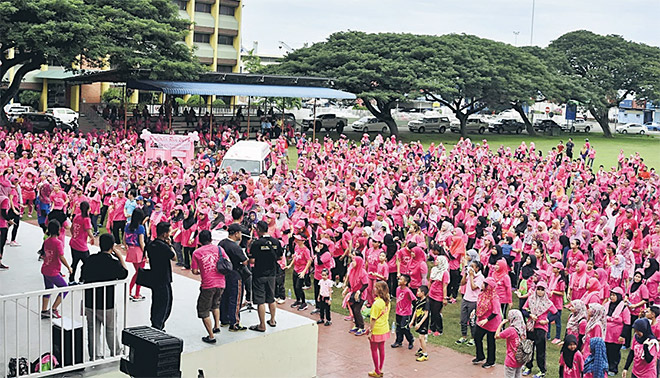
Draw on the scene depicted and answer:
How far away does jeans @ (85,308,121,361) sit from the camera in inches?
307

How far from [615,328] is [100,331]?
21.6ft

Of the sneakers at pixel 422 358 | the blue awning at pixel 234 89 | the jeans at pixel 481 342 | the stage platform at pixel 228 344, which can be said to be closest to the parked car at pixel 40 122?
the blue awning at pixel 234 89

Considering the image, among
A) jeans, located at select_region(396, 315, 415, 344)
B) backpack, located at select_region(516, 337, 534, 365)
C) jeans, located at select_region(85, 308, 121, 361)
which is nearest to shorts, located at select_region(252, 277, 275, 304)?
jeans, located at select_region(85, 308, 121, 361)

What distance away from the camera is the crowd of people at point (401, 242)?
943 cm

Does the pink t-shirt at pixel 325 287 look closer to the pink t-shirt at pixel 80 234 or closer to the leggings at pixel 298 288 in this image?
the leggings at pixel 298 288

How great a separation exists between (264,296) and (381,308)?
1.47 m

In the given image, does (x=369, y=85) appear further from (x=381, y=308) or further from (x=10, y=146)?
(x=381, y=308)

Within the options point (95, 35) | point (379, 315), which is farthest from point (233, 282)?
point (95, 35)

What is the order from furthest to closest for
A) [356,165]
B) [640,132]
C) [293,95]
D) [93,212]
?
[640,132] → [293,95] → [356,165] → [93,212]

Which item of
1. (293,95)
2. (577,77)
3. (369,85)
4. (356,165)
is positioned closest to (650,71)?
(577,77)

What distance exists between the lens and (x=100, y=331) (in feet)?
26.2

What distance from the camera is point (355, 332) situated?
11906mm

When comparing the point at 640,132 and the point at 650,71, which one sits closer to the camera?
the point at 650,71

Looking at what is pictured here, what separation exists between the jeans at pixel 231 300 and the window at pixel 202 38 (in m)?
54.4
